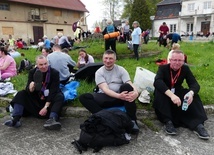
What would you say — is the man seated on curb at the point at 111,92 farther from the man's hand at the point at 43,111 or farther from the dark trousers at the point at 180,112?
the man's hand at the point at 43,111

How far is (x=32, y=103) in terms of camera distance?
4207mm

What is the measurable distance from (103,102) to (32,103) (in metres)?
1.35

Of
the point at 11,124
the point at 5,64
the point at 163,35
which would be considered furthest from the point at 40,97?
the point at 163,35

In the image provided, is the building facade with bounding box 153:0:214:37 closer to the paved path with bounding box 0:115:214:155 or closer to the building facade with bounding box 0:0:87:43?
the building facade with bounding box 0:0:87:43

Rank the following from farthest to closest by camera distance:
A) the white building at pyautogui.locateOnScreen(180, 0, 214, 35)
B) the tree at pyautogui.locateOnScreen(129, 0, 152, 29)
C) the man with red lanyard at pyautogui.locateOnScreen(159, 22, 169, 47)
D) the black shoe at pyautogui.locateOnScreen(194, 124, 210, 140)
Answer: the white building at pyautogui.locateOnScreen(180, 0, 214, 35) < the tree at pyautogui.locateOnScreen(129, 0, 152, 29) < the man with red lanyard at pyautogui.locateOnScreen(159, 22, 169, 47) < the black shoe at pyautogui.locateOnScreen(194, 124, 210, 140)

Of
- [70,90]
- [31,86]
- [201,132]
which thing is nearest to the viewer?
[201,132]

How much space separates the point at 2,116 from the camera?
4.63 m

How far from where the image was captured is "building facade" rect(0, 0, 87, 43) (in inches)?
1195

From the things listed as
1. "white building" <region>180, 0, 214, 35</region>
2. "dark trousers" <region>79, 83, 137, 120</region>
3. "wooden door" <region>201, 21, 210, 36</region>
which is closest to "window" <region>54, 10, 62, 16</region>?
"white building" <region>180, 0, 214, 35</region>

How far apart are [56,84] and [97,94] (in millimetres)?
808

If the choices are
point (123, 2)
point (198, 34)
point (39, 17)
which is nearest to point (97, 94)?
point (39, 17)

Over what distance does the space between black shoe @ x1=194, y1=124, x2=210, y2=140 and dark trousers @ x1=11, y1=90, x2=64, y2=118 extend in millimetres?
2372

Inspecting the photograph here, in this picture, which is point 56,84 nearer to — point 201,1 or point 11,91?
point 11,91

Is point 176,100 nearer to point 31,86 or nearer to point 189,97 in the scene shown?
point 189,97
